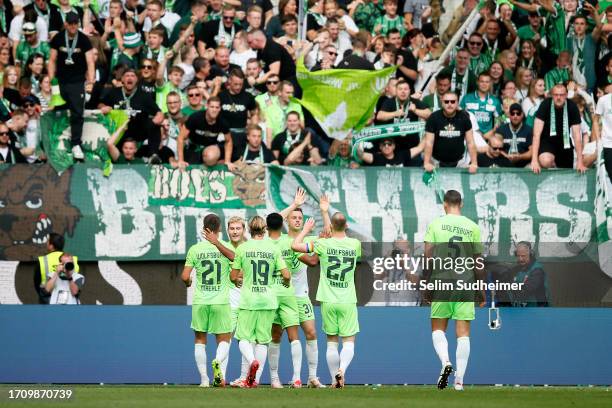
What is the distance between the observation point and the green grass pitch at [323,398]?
13.0m

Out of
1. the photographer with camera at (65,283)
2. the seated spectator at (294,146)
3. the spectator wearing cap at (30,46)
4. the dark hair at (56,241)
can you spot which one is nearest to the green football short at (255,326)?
the photographer with camera at (65,283)

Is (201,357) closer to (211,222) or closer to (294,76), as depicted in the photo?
(211,222)

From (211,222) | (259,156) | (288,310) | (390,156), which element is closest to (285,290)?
(288,310)

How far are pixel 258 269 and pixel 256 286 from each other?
0.23 m

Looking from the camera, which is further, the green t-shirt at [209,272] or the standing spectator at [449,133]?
A: the standing spectator at [449,133]

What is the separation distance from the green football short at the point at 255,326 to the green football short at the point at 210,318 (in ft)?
1.78

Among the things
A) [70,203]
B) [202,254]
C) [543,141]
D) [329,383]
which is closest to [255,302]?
[202,254]

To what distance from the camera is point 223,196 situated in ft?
66.1

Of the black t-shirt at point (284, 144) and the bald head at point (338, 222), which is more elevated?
the black t-shirt at point (284, 144)

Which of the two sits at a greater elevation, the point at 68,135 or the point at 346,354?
the point at 68,135

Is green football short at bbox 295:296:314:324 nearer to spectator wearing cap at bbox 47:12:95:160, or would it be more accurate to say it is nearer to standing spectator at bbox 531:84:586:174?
standing spectator at bbox 531:84:586:174

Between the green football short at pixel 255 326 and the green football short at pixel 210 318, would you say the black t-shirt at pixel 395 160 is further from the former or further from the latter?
the green football short at pixel 255 326

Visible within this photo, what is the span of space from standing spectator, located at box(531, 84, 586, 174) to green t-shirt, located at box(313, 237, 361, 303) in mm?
5566

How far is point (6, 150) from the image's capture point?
20172mm
